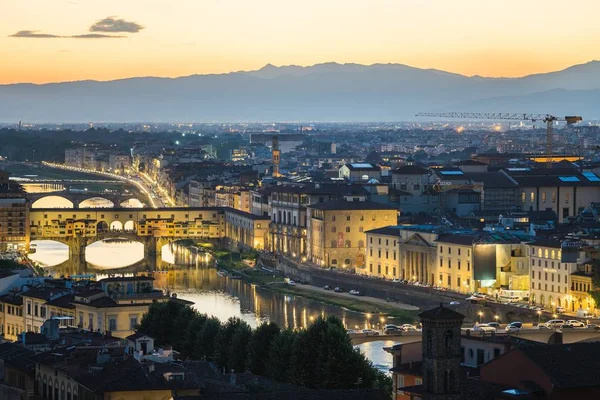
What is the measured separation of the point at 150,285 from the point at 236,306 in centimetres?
991

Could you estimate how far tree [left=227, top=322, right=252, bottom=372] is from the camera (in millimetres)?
26531

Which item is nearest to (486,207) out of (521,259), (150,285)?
(521,259)

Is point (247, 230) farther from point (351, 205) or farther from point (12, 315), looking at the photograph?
point (12, 315)

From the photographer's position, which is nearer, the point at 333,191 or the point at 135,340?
the point at 135,340

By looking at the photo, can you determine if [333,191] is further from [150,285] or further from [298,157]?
[298,157]

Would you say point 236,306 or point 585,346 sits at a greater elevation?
point 585,346

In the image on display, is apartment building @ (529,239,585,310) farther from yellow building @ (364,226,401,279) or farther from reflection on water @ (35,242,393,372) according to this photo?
yellow building @ (364,226,401,279)

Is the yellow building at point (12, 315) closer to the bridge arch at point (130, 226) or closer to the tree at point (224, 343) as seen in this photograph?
the tree at point (224, 343)

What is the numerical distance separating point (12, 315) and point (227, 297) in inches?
563

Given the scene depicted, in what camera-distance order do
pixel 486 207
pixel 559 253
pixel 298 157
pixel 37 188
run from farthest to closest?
pixel 298 157
pixel 37 188
pixel 486 207
pixel 559 253

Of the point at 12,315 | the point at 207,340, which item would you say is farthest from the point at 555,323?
the point at 12,315

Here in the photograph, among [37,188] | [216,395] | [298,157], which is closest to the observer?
[216,395]

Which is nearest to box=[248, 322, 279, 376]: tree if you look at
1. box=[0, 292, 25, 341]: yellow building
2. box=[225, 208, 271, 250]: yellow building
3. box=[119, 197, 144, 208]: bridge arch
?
box=[0, 292, 25, 341]: yellow building

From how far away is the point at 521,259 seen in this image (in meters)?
41.4
